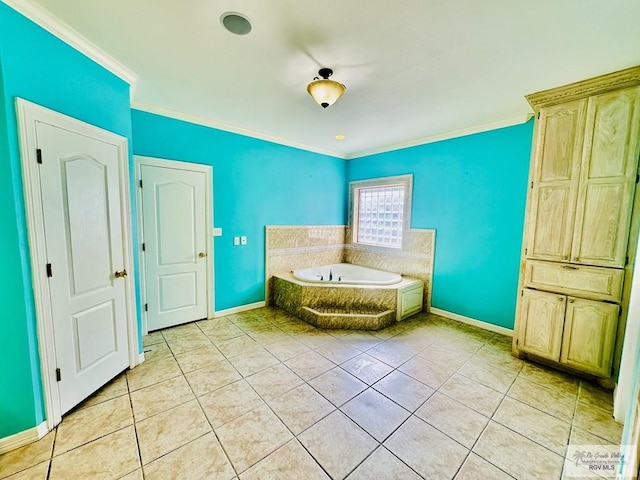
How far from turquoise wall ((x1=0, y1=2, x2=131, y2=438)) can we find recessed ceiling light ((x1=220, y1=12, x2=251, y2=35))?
1139 mm

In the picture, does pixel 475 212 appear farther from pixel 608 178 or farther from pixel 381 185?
pixel 381 185

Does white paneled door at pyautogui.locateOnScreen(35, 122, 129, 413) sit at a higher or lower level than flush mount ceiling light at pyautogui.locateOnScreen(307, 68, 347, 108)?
lower

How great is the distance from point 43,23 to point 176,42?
73 centimetres

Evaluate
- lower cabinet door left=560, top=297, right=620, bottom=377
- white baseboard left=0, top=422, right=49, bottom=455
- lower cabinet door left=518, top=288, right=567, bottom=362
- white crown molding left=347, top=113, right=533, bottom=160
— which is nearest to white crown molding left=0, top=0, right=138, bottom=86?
white baseboard left=0, top=422, right=49, bottom=455

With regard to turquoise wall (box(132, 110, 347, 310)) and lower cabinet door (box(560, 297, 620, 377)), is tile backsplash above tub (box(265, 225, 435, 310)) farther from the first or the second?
lower cabinet door (box(560, 297, 620, 377))

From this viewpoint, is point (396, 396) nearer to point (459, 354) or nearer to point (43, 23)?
point (459, 354)

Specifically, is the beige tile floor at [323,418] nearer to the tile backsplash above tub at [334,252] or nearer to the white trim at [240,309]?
the white trim at [240,309]

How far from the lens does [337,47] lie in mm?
1784

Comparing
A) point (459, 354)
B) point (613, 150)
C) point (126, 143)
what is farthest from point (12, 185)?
Result: point (613, 150)

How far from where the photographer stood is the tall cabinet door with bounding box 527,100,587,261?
2218 millimetres

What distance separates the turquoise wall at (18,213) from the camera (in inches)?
57.0

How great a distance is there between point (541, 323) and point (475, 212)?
4.94ft

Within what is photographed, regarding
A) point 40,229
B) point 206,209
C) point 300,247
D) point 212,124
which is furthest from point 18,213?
point 300,247

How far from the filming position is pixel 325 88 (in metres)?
1.99
